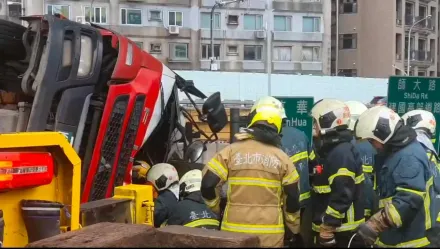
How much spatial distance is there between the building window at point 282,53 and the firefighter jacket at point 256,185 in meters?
39.3

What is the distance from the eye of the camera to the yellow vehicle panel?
3631 mm

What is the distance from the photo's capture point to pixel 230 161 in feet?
14.3

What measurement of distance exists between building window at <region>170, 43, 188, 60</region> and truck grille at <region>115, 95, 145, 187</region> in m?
34.9

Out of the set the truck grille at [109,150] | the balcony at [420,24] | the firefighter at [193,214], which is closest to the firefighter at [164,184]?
the firefighter at [193,214]

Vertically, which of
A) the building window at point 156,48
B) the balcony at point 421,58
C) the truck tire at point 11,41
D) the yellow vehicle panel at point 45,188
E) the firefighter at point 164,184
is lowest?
the firefighter at point 164,184

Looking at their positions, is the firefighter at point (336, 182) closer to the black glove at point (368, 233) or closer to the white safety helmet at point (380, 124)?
the white safety helmet at point (380, 124)

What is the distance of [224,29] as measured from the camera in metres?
41.2

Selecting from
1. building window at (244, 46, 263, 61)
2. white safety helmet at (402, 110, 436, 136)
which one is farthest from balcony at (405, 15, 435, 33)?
white safety helmet at (402, 110, 436, 136)

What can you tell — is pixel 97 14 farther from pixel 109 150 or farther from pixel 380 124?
pixel 380 124

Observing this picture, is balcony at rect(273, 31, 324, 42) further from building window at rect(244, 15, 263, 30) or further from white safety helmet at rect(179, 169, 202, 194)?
white safety helmet at rect(179, 169, 202, 194)

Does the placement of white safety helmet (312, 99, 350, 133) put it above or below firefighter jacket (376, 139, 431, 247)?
above

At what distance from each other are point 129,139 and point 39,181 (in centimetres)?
154

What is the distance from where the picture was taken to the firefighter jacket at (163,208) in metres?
5.05

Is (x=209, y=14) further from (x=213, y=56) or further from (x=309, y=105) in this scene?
(x=309, y=105)
